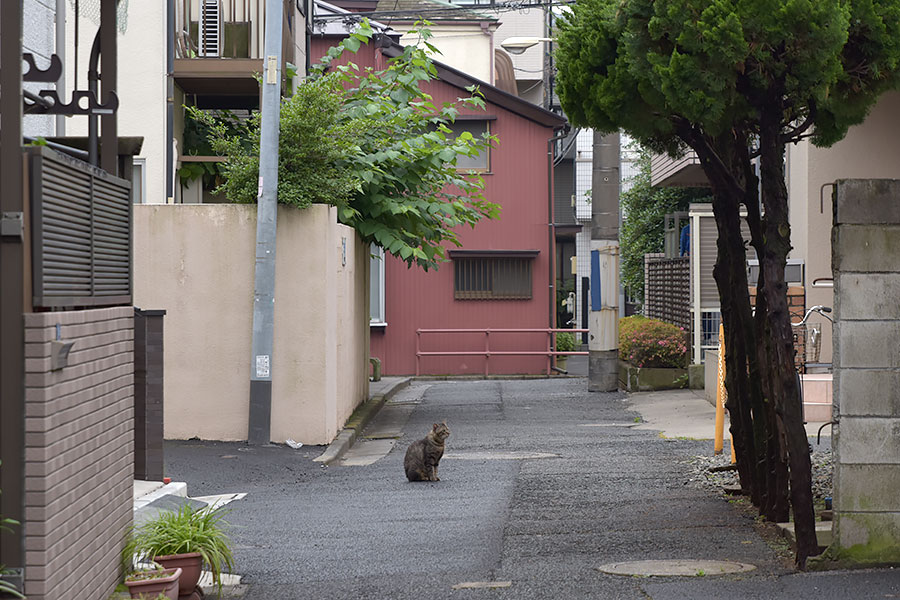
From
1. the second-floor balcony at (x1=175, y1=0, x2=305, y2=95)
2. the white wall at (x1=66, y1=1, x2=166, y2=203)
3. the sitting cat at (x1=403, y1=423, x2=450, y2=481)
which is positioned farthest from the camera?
the second-floor balcony at (x1=175, y1=0, x2=305, y2=95)

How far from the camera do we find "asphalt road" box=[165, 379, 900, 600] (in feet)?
21.0

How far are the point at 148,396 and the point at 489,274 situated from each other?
17774mm

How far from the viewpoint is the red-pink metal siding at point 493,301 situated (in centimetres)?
2634

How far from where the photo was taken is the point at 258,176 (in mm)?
13016

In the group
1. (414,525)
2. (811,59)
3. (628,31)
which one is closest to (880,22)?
(811,59)

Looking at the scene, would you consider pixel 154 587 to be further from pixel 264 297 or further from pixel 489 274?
pixel 489 274

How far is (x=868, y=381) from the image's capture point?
6.52 meters

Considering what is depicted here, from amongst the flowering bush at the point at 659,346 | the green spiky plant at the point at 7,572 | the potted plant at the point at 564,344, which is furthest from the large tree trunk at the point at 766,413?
the potted plant at the point at 564,344

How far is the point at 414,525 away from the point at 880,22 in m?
4.76

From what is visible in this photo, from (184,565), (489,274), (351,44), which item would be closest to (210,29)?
(351,44)

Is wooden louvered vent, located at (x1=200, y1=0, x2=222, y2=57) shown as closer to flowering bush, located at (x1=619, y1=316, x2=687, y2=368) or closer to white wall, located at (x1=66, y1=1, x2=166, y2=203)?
white wall, located at (x1=66, y1=1, x2=166, y2=203)

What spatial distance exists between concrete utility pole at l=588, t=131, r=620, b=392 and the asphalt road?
5.89 metres

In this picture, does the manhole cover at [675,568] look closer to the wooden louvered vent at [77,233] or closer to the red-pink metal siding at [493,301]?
the wooden louvered vent at [77,233]

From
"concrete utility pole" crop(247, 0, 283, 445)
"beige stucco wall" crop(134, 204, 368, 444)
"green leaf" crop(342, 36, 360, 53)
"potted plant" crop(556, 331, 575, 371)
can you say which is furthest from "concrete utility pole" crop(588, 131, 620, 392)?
"potted plant" crop(556, 331, 575, 371)
